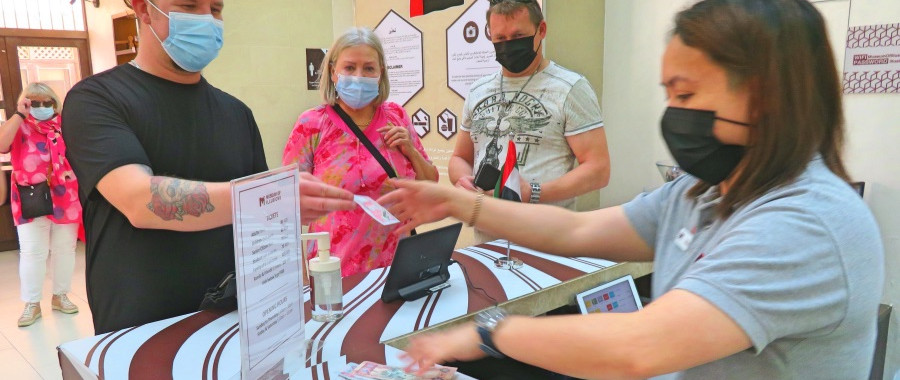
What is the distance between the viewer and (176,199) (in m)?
1.41

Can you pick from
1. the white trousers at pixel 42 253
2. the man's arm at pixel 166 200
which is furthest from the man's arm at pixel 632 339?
the white trousers at pixel 42 253

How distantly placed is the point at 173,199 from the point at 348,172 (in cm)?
90

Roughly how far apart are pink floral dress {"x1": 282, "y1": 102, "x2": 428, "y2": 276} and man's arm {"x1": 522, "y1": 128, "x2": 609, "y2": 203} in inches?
23.1

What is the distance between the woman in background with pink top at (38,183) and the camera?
Result: 416cm

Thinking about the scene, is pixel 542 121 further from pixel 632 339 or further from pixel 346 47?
pixel 632 339

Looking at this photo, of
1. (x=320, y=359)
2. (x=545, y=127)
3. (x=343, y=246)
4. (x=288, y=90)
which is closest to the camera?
(x=320, y=359)

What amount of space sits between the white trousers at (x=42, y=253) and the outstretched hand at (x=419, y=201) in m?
3.88

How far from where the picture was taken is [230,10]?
4.28m

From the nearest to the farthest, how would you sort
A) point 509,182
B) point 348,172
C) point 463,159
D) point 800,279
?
point 800,279
point 509,182
point 348,172
point 463,159

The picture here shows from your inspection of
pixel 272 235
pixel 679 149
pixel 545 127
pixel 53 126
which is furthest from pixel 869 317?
pixel 53 126

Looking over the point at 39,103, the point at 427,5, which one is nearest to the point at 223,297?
the point at 427,5

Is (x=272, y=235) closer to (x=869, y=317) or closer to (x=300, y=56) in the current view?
(x=869, y=317)

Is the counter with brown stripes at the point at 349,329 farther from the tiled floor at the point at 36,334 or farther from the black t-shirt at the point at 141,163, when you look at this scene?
the tiled floor at the point at 36,334

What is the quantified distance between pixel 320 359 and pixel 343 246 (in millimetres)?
964
